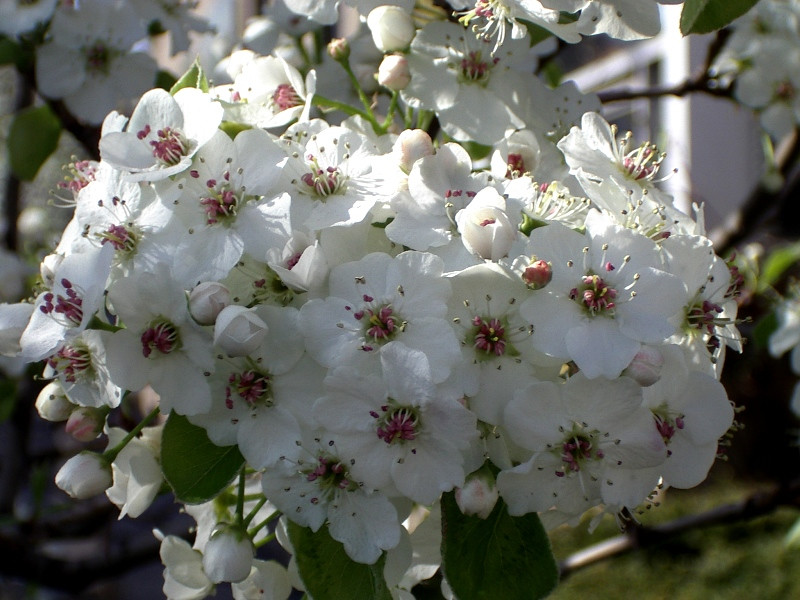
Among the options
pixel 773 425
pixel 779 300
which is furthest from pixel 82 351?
pixel 773 425

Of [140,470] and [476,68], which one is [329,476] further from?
[476,68]

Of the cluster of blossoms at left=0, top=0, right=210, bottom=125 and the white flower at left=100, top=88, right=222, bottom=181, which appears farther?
the cluster of blossoms at left=0, top=0, right=210, bottom=125

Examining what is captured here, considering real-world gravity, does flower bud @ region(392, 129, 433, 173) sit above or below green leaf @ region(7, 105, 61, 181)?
above

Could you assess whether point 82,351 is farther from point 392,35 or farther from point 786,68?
point 786,68

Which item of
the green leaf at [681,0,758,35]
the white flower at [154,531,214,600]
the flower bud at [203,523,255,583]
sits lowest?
the white flower at [154,531,214,600]

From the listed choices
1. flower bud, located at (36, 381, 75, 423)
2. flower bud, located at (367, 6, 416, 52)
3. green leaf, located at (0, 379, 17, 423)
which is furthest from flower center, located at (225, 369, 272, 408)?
green leaf, located at (0, 379, 17, 423)

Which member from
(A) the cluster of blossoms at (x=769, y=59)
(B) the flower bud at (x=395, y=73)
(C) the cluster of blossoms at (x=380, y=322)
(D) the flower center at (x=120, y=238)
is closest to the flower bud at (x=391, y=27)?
(B) the flower bud at (x=395, y=73)

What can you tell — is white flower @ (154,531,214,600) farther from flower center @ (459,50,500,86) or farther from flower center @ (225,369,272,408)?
flower center @ (459,50,500,86)
